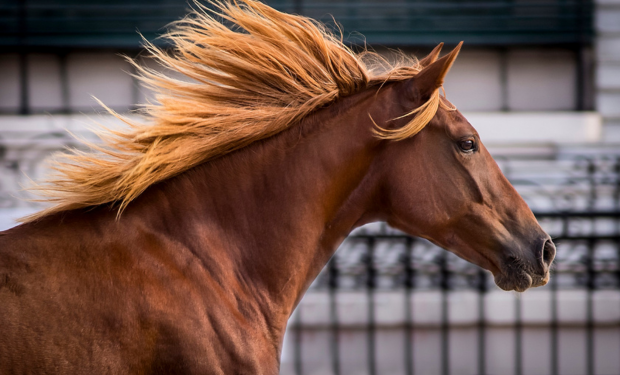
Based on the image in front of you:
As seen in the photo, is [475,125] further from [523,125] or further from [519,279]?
[519,279]

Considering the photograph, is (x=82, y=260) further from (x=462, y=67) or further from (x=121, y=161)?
(x=462, y=67)

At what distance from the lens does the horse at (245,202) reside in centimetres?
167

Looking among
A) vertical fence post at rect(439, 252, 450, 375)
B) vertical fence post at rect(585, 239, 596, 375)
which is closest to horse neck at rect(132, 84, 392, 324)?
vertical fence post at rect(439, 252, 450, 375)

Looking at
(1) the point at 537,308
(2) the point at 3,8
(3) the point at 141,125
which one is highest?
(2) the point at 3,8

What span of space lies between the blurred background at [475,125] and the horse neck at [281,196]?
99.0 inches

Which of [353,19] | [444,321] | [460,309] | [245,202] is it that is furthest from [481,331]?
[353,19]

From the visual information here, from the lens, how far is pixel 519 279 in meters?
2.06

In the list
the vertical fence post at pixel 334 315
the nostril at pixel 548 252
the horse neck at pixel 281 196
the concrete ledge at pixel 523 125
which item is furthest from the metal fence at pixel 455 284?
the horse neck at pixel 281 196

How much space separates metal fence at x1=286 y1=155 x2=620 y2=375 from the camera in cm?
444

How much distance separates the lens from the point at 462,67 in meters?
7.42

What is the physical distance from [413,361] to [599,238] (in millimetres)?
1936

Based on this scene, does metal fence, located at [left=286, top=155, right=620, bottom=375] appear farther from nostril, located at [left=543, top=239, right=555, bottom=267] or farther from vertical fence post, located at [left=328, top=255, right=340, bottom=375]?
nostril, located at [left=543, top=239, right=555, bottom=267]

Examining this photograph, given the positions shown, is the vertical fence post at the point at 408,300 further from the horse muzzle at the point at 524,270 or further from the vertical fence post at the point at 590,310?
the horse muzzle at the point at 524,270

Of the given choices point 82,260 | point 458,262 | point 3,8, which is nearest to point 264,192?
point 82,260
